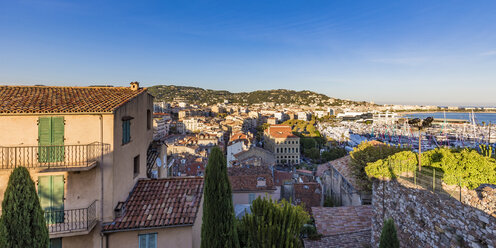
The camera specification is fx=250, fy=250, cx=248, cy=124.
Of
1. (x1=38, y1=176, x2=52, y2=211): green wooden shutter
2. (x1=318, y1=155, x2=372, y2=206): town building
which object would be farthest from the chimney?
(x1=318, y1=155, x2=372, y2=206): town building

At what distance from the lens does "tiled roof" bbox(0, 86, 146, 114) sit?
850cm

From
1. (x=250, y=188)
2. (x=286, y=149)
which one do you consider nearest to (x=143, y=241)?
(x=250, y=188)

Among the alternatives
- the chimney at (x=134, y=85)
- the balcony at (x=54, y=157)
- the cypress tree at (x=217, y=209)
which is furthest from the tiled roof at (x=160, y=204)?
the chimney at (x=134, y=85)

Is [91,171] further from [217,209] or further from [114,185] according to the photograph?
[217,209]

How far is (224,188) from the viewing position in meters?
7.07

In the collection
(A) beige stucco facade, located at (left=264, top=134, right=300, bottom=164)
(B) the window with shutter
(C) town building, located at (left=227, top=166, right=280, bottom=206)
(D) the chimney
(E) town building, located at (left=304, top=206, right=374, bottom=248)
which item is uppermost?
(D) the chimney

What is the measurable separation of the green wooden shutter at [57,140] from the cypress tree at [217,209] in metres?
5.44

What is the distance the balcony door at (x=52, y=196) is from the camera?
8.34 m

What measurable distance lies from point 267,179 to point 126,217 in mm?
16870

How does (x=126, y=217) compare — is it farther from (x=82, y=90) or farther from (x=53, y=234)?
(x=82, y=90)

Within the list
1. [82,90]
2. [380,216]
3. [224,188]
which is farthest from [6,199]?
[380,216]

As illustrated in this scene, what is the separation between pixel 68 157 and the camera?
8.58m

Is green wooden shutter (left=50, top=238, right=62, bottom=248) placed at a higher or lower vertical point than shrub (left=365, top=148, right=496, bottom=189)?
lower

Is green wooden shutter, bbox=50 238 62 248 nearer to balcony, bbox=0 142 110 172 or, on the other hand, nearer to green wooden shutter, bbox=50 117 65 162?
balcony, bbox=0 142 110 172
